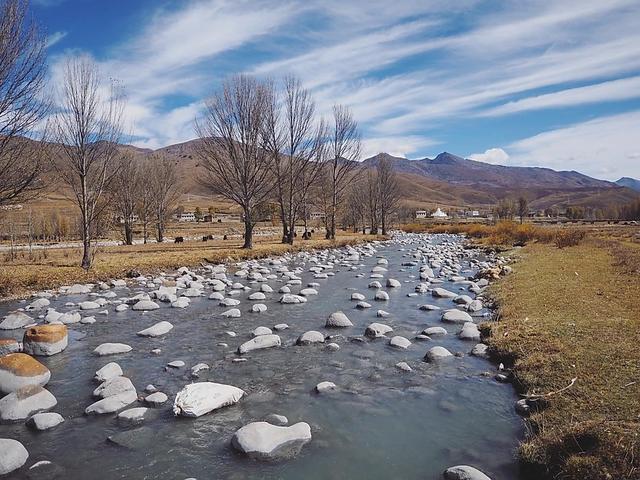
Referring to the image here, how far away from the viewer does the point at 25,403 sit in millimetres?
6508

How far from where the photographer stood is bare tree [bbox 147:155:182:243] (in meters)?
40.6

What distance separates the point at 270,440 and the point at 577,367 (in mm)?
5038

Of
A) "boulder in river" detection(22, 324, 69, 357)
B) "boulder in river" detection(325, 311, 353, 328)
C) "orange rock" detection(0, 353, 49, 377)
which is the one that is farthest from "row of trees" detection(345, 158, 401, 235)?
"orange rock" detection(0, 353, 49, 377)

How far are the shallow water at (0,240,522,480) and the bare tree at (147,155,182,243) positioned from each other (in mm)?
31017

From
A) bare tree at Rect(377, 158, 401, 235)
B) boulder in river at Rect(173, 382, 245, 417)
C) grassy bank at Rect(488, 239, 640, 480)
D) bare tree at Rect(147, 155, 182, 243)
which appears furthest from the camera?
bare tree at Rect(377, 158, 401, 235)

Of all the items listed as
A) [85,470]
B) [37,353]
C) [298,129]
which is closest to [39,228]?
[298,129]

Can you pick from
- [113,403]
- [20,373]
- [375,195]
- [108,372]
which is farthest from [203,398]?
[375,195]

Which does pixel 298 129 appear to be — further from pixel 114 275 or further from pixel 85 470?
pixel 85 470

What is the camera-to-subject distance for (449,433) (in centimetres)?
591

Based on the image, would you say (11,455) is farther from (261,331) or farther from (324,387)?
(261,331)

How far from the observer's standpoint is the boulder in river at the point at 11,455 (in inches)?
197

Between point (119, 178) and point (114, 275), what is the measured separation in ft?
65.0

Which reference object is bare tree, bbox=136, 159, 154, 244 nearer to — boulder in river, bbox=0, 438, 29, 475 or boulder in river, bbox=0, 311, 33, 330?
boulder in river, bbox=0, 311, 33, 330

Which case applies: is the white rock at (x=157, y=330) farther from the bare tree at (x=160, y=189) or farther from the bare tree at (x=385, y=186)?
the bare tree at (x=385, y=186)
